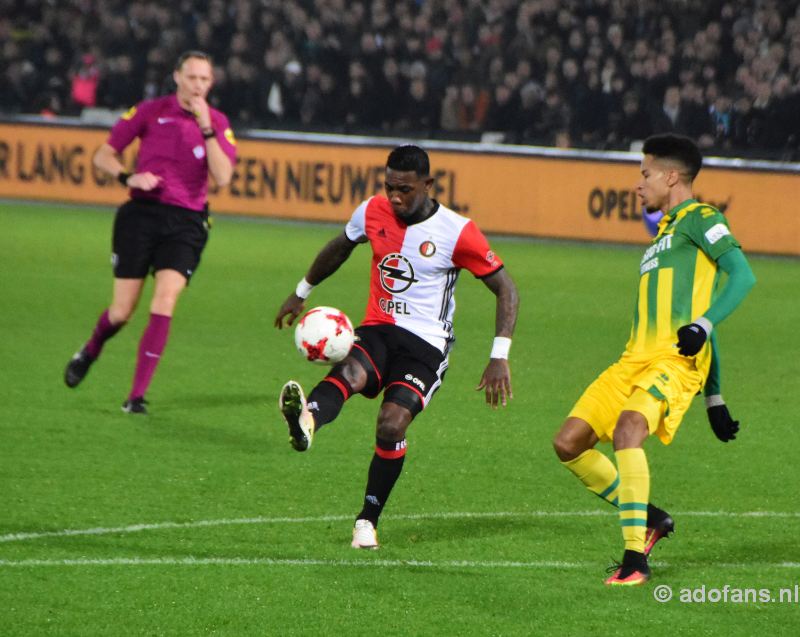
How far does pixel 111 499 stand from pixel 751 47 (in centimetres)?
1577

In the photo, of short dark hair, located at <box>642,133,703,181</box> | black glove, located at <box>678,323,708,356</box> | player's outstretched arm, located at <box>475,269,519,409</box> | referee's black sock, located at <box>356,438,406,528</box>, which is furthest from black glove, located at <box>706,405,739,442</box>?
referee's black sock, located at <box>356,438,406,528</box>

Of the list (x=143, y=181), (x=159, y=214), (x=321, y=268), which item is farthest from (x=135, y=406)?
(x=321, y=268)

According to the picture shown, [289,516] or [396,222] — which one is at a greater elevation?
[396,222]

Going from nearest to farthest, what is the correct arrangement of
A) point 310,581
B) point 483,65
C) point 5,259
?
point 310,581 → point 5,259 → point 483,65

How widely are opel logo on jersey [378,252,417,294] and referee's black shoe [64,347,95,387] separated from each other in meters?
3.60

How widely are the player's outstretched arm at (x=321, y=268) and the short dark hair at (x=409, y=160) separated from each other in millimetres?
594

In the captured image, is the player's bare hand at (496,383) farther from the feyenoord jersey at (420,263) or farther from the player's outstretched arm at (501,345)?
the feyenoord jersey at (420,263)

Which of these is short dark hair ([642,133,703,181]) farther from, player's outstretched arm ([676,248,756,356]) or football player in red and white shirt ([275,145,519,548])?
football player in red and white shirt ([275,145,519,548])

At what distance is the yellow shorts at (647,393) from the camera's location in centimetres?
588

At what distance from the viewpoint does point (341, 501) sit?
730cm

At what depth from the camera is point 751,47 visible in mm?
20859

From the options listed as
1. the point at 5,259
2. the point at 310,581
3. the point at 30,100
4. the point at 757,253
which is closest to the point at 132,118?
the point at 310,581

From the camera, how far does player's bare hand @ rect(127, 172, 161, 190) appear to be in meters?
9.39

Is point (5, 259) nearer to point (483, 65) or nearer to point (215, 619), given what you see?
point (483, 65)
